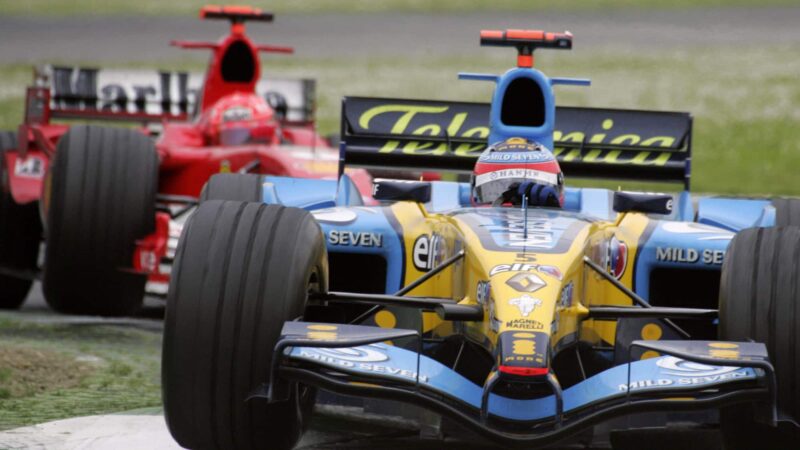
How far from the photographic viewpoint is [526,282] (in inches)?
249

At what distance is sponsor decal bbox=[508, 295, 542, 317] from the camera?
6.16 m

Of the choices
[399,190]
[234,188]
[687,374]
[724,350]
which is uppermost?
[399,190]

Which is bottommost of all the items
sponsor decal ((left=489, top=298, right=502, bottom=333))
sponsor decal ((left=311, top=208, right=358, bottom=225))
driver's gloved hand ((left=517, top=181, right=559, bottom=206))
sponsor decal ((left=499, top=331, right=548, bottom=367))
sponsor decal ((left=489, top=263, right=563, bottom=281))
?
sponsor decal ((left=499, top=331, right=548, bottom=367))

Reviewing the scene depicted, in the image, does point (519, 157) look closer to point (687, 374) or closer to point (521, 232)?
point (521, 232)

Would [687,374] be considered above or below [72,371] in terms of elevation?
above

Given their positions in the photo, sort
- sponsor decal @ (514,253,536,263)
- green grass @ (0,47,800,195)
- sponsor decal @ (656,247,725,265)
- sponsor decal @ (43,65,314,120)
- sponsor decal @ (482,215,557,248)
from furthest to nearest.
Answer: green grass @ (0,47,800,195)
sponsor decal @ (43,65,314,120)
sponsor decal @ (656,247,725,265)
sponsor decal @ (482,215,557,248)
sponsor decal @ (514,253,536,263)

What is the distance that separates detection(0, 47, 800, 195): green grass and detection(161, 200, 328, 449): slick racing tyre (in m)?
13.3

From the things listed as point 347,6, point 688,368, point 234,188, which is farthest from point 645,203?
point 347,6

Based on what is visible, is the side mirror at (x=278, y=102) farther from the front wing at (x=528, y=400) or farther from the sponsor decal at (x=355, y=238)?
the front wing at (x=528, y=400)

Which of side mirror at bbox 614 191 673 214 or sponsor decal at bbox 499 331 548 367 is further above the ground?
side mirror at bbox 614 191 673 214

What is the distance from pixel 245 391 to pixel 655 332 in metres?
2.17

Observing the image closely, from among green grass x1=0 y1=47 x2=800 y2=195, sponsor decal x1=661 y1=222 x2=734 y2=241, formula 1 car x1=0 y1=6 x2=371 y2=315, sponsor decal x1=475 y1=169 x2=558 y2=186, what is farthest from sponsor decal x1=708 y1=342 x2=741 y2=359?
green grass x1=0 y1=47 x2=800 y2=195

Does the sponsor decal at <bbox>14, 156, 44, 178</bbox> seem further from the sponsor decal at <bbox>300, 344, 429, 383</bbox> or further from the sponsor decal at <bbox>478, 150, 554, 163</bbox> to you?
the sponsor decal at <bbox>300, 344, 429, 383</bbox>

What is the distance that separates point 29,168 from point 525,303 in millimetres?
7389
